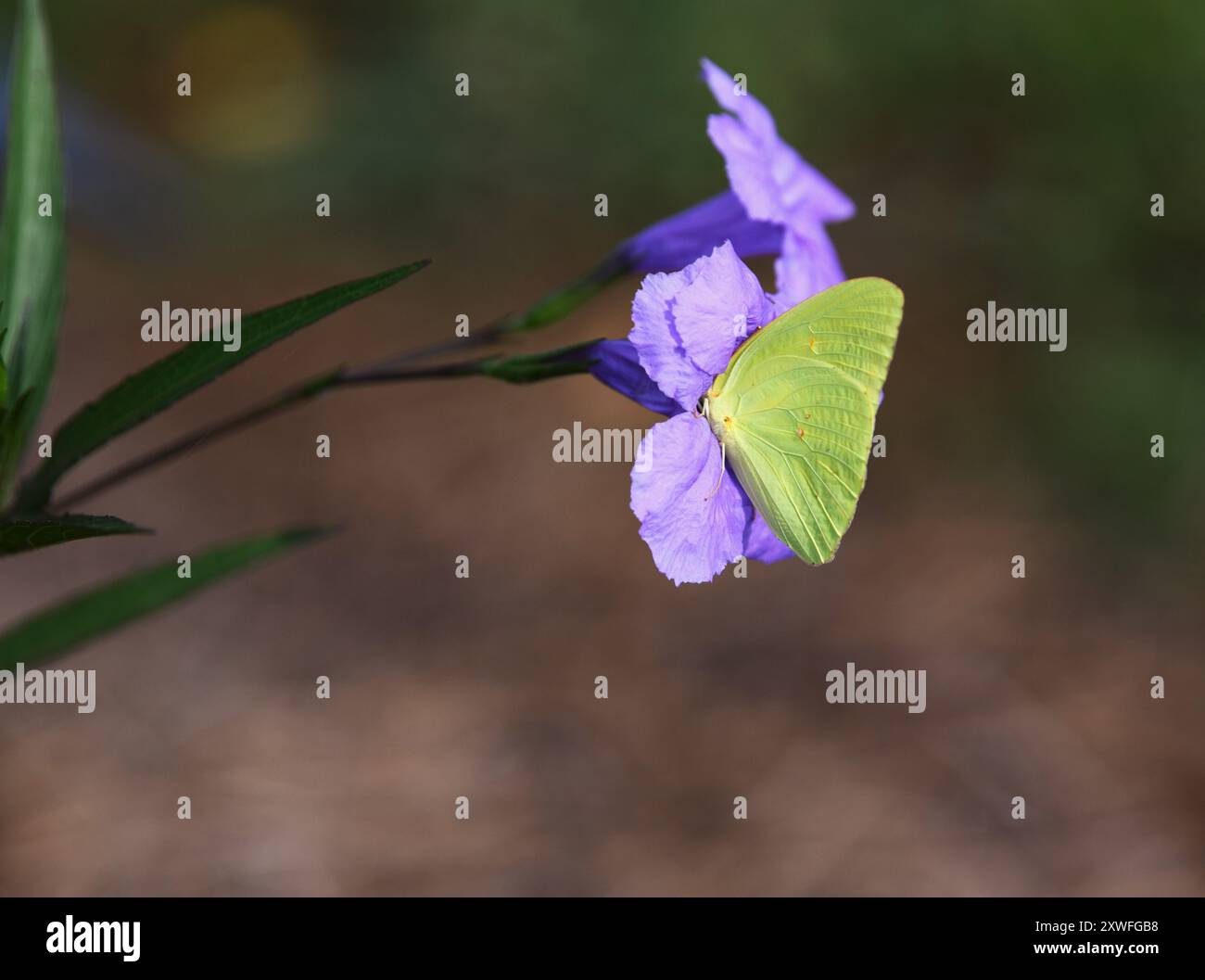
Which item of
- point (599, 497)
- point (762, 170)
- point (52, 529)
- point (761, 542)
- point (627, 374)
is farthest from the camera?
point (599, 497)

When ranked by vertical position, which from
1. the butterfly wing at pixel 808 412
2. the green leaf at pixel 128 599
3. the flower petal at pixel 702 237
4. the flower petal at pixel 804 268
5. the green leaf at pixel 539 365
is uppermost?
the flower petal at pixel 702 237

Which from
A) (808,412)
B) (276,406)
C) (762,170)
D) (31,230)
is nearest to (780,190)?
(762,170)

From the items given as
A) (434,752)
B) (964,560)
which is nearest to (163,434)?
(434,752)

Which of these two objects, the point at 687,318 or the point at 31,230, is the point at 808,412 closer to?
the point at 687,318

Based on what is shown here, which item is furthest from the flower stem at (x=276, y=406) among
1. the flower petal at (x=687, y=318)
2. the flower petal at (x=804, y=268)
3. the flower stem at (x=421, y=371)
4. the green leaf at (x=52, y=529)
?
the flower petal at (x=804, y=268)

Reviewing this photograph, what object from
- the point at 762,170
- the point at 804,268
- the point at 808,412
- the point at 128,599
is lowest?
the point at 128,599

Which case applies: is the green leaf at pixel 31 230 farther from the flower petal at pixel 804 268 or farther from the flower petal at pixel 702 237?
the flower petal at pixel 804 268

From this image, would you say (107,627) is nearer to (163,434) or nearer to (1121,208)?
(163,434)

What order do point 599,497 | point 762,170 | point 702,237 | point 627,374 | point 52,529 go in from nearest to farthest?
point 52,529
point 627,374
point 762,170
point 702,237
point 599,497
